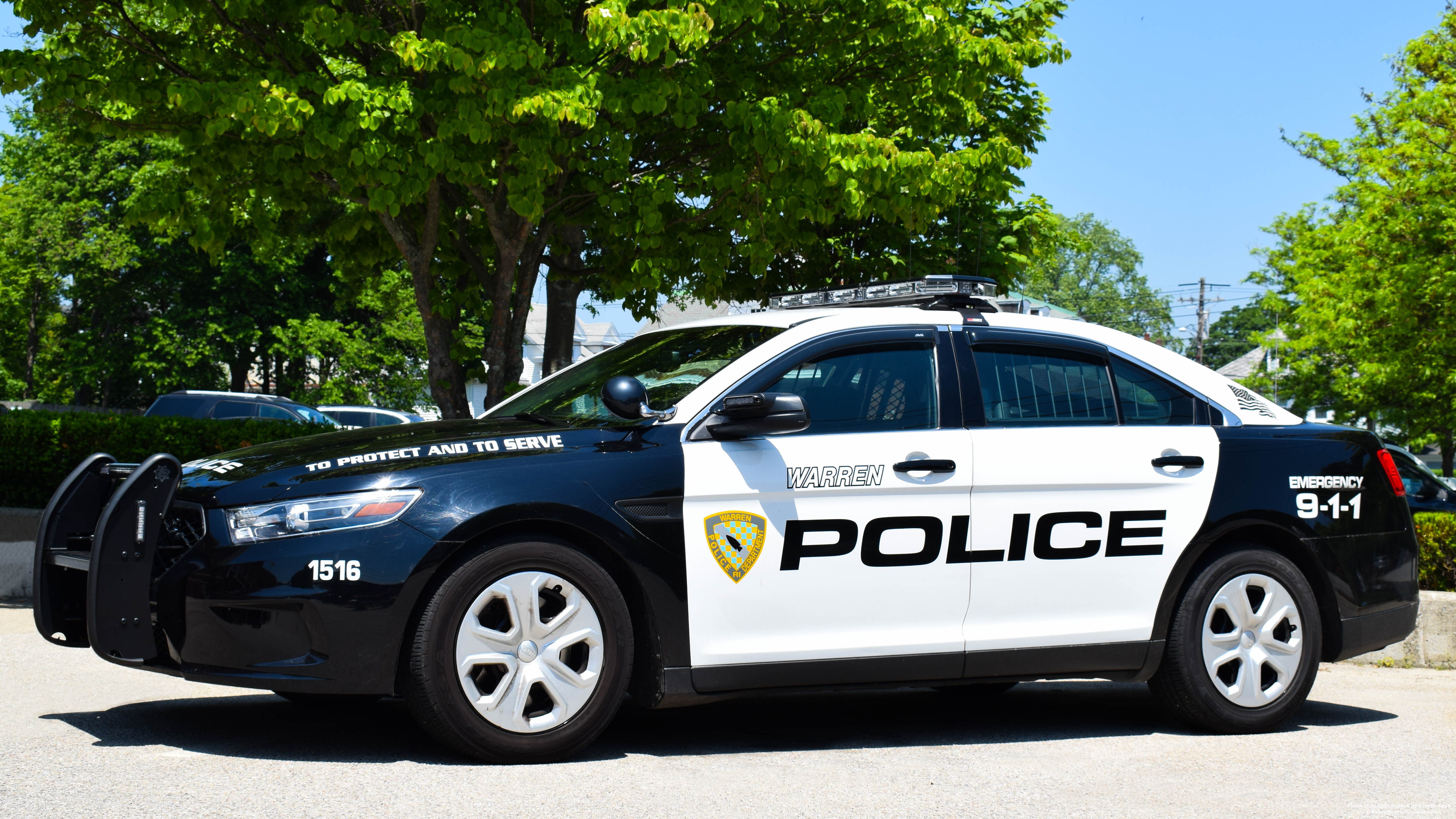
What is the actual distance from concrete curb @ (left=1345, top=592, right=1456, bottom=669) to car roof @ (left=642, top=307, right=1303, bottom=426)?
2.94m

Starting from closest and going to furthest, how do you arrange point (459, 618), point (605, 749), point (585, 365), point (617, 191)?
point (459, 618), point (605, 749), point (585, 365), point (617, 191)

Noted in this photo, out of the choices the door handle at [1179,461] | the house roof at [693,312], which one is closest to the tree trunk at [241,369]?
the house roof at [693,312]

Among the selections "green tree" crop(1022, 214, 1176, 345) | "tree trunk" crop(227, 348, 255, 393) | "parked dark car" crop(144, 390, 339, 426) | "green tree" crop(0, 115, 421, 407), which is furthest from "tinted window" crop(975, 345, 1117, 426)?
"green tree" crop(1022, 214, 1176, 345)

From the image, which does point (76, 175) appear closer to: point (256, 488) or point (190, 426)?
point (190, 426)

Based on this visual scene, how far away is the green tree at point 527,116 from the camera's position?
9.45 m

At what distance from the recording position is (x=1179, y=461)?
19.3 feet

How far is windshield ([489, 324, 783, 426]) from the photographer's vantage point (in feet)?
18.3

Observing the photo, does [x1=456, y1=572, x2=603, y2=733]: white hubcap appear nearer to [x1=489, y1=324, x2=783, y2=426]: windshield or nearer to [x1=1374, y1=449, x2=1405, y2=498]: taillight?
[x1=489, y1=324, x2=783, y2=426]: windshield

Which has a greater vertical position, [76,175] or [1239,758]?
[76,175]

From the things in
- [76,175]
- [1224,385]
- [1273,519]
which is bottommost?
[1273,519]

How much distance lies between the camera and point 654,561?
16.6 ft

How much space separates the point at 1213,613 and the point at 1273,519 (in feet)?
1.65

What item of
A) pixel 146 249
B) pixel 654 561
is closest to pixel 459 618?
pixel 654 561

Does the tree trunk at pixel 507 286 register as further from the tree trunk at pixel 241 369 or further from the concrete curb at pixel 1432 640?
the tree trunk at pixel 241 369
